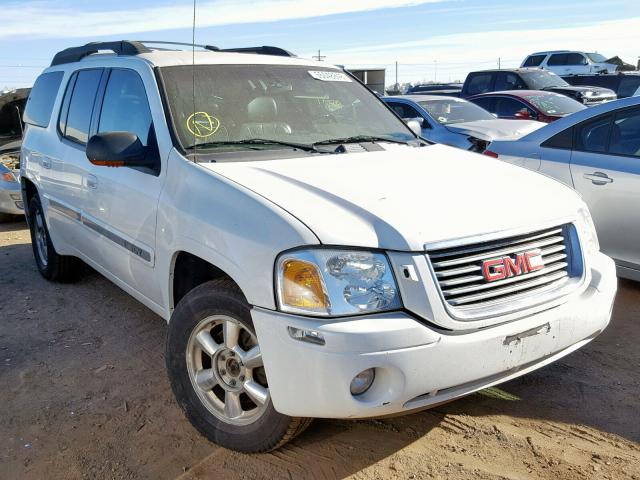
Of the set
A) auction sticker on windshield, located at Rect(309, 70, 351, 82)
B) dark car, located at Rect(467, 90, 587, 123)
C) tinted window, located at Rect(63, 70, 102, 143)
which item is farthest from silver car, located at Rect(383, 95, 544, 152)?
tinted window, located at Rect(63, 70, 102, 143)

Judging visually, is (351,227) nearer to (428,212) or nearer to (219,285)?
(428,212)

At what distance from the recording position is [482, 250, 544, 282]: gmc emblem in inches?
104

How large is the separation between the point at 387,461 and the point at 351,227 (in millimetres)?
1102

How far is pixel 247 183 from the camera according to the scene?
2928 millimetres

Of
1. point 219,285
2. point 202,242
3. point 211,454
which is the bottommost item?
point 211,454

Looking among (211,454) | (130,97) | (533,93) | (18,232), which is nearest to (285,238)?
(211,454)

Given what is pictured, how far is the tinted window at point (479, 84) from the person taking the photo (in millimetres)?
16156

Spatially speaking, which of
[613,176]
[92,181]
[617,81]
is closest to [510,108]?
[613,176]

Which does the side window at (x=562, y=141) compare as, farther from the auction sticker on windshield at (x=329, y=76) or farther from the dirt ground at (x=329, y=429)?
the auction sticker on windshield at (x=329, y=76)

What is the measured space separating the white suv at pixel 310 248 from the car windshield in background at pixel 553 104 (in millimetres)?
7939

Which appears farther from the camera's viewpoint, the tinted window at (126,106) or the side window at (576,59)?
the side window at (576,59)

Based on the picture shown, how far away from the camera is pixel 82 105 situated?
461 cm

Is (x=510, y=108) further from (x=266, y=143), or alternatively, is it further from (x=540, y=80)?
(x=266, y=143)

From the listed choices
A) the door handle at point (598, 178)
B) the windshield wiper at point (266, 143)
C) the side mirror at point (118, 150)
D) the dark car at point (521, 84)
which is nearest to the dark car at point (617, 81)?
the dark car at point (521, 84)
